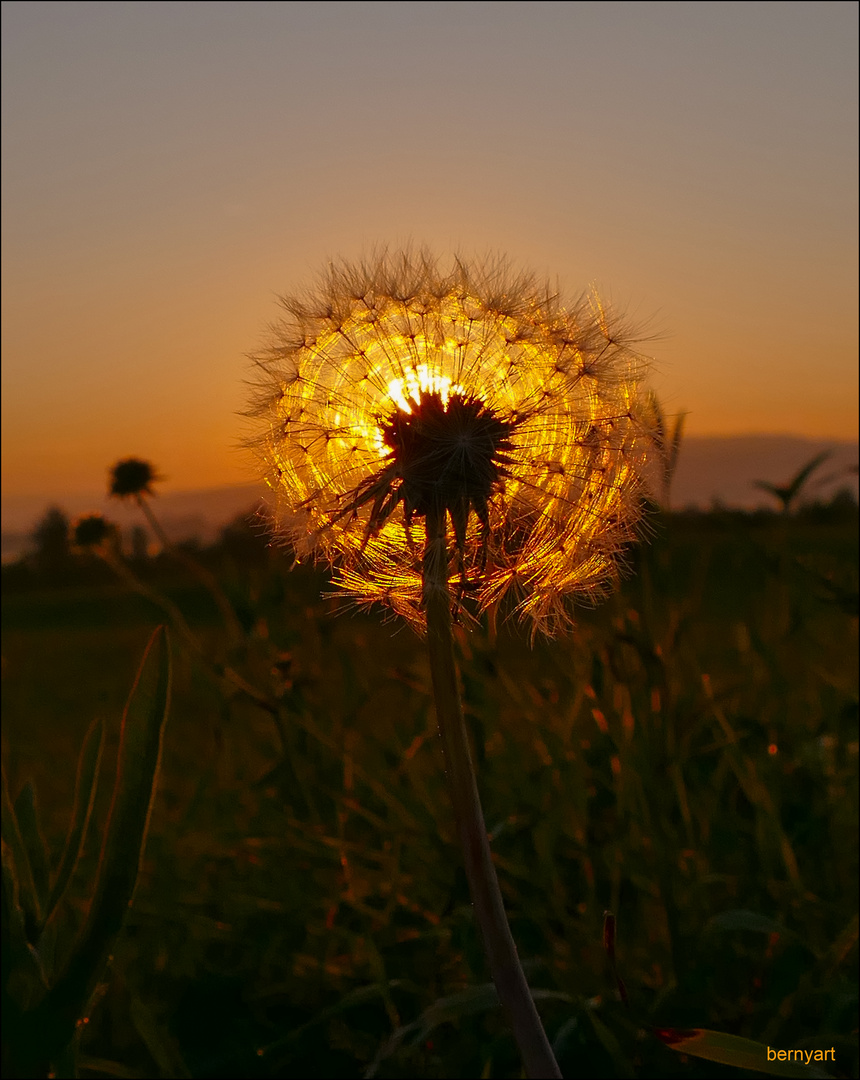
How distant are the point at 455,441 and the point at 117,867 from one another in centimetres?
58

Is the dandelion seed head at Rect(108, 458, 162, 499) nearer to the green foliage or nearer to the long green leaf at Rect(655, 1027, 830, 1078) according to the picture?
the green foliage

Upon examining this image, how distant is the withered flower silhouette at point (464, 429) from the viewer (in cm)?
120

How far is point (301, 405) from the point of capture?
1.40m

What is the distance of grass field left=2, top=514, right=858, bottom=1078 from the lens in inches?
86.0

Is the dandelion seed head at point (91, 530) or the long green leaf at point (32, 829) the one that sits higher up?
the dandelion seed head at point (91, 530)

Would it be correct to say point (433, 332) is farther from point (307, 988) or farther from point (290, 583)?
point (290, 583)

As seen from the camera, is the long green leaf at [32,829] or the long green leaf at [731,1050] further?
the long green leaf at [32,829]

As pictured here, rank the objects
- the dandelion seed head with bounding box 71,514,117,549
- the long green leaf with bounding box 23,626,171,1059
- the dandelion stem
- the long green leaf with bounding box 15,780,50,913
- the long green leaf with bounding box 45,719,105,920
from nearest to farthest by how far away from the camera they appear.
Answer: the dandelion stem → the long green leaf with bounding box 23,626,171,1059 → the long green leaf with bounding box 45,719,105,920 → the long green leaf with bounding box 15,780,50,913 → the dandelion seed head with bounding box 71,514,117,549

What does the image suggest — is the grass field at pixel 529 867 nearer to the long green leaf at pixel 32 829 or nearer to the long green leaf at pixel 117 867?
the long green leaf at pixel 32 829

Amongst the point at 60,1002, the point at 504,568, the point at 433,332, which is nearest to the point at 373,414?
the point at 433,332

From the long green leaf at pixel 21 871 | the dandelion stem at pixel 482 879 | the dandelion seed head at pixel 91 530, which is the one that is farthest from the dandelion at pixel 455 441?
the dandelion seed head at pixel 91 530

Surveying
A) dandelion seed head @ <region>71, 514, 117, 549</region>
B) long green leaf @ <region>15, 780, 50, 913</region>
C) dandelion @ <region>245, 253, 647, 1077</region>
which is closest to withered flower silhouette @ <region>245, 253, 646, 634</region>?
dandelion @ <region>245, 253, 647, 1077</region>

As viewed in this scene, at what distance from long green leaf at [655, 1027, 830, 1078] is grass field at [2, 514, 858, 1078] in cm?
61

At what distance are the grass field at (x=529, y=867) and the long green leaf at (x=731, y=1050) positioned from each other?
608 mm
